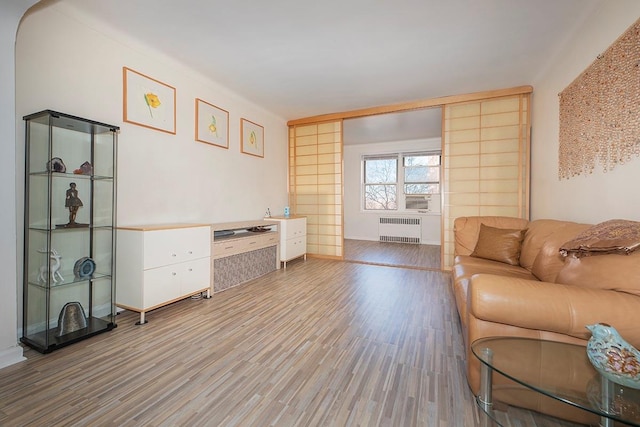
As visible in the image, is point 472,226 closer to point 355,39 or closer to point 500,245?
point 500,245

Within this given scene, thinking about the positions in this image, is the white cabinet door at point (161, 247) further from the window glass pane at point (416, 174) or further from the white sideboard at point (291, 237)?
the window glass pane at point (416, 174)

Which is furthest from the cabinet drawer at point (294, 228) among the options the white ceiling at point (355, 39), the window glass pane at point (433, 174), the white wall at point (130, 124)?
the window glass pane at point (433, 174)

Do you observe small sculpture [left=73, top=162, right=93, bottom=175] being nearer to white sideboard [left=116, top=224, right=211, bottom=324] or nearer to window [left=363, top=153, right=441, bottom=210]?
white sideboard [left=116, top=224, right=211, bottom=324]

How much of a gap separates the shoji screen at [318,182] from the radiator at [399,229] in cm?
242

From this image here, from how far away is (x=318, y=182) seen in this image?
498cm

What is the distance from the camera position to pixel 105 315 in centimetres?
239

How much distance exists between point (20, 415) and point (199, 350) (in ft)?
2.68

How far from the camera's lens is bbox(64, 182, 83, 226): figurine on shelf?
2072 mm

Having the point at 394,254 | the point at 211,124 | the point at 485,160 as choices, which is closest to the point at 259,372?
the point at 211,124

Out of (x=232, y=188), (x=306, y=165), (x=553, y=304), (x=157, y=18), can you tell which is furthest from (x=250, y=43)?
(x=553, y=304)

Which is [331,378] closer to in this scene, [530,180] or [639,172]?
[639,172]

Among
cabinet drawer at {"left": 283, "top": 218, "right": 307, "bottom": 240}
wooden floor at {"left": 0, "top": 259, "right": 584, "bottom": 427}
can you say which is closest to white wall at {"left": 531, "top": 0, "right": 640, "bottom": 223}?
wooden floor at {"left": 0, "top": 259, "right": 584, "bottom": 427}

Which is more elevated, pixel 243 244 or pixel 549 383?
pixel 243 244

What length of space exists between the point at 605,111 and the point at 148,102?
3860mm
